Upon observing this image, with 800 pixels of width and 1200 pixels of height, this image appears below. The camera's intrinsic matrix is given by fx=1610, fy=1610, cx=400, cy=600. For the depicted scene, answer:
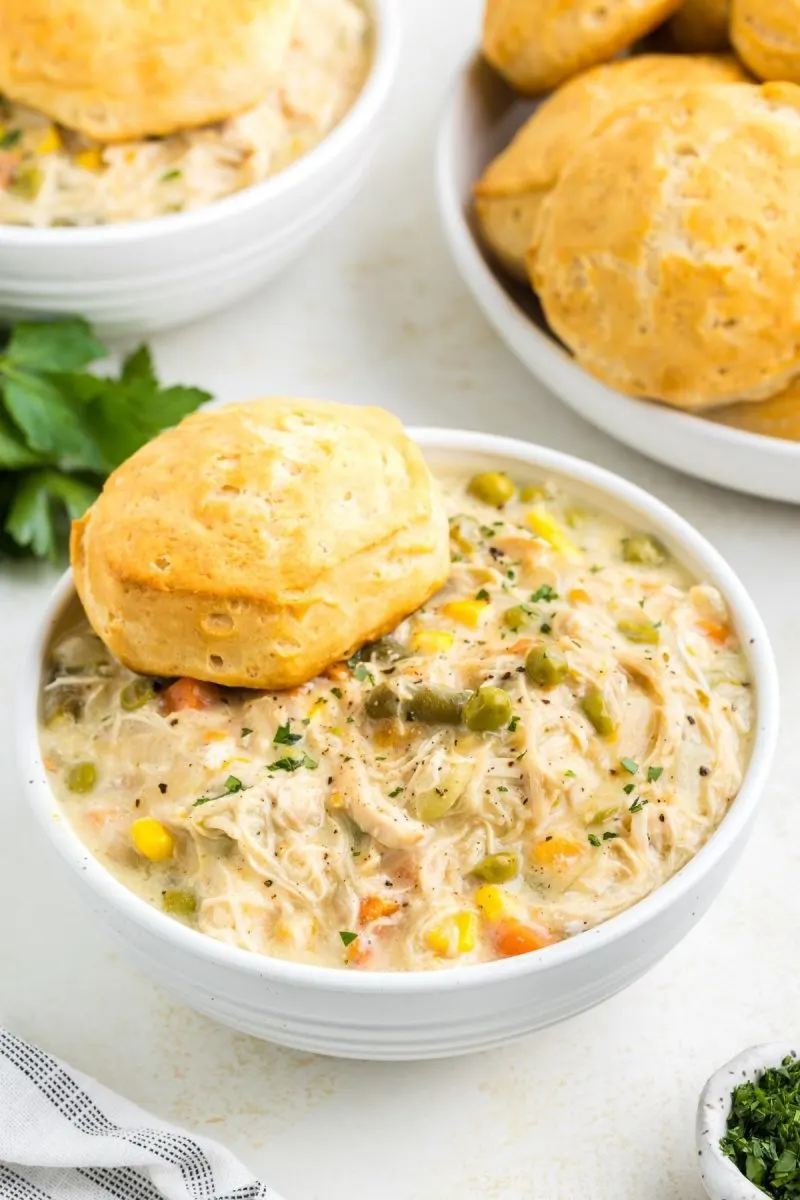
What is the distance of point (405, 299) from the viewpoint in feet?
18.0

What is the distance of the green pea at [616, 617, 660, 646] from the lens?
11.8 ft

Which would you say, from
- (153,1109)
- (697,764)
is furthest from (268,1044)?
(697,764)

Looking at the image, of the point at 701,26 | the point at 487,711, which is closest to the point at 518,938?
the point at 487,711

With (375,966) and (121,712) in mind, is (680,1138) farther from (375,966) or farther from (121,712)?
(121,712)

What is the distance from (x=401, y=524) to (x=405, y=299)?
2170 millimetres

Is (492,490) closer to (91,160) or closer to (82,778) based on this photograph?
(82,778)

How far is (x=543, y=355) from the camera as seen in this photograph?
4.67m

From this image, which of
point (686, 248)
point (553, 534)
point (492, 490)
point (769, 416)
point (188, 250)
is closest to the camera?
point (553, 534)

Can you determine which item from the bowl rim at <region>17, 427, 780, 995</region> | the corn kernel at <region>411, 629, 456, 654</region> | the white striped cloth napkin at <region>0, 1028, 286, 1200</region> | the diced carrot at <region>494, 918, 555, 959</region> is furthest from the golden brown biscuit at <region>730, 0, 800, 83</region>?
the white striped cloth napkin at <region>0, 1028, 286, 1200</region>

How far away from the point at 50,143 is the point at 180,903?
8.83 feet

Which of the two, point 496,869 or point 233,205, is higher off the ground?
point 233,205

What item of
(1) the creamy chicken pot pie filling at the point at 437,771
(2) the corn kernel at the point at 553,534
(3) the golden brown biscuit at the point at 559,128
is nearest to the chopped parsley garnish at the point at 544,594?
(1) the creamy chicken pot pie filling at the point at 437,771

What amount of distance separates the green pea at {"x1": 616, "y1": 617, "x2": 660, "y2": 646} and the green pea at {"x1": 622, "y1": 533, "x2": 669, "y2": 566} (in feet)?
0.80

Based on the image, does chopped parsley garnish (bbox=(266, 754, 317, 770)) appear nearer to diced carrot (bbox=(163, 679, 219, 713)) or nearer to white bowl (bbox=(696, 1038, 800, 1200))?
diced carrot (bbox=(163, 679, 219, 713))
